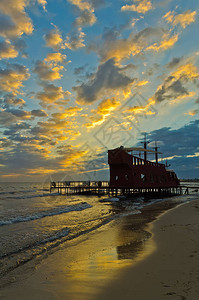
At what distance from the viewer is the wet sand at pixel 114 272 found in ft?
12.5

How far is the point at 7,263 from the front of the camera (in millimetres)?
6137

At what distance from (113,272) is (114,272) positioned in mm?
25

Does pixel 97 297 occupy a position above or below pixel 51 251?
above

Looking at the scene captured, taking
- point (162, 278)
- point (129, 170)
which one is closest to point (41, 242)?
point (162, 278)

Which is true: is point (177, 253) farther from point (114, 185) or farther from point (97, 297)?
point (114, 185)

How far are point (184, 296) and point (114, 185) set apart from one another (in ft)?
114

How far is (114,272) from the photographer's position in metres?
4.87

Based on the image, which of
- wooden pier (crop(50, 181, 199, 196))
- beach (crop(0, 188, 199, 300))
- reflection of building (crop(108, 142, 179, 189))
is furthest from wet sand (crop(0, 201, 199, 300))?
wooden pier (crop(50, 181, 199, 196))

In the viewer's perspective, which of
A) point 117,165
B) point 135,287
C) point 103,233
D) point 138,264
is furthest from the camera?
point 117,165

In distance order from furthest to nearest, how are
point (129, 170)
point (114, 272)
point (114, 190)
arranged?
point (114, 190) < point (129, 170) < point (114, 272)

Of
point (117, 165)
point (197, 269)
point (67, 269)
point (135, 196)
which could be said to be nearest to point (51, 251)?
point (67, 269)

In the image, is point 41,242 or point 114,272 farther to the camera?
point 41,242

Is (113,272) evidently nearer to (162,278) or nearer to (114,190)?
(162,278)

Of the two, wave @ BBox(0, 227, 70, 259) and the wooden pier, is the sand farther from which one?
the wooden pier
